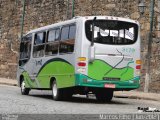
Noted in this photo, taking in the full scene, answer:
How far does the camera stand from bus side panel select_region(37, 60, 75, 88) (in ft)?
57.9

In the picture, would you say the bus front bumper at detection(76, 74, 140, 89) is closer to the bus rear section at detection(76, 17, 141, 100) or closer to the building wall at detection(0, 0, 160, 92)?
the bus rear section at detection(76, 17, 141, 100)

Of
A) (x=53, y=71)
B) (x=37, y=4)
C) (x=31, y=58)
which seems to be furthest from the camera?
(x=37, y=4)

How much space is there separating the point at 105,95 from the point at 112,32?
2.72m

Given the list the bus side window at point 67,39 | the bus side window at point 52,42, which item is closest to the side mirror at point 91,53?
the bus side window at point 67,39

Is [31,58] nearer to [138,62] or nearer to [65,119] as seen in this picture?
[138,62]

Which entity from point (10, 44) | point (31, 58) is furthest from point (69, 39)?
point (10, 44)

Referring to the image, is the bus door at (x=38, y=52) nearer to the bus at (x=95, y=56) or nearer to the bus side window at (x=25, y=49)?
the bus side window at (x=25, y=49)

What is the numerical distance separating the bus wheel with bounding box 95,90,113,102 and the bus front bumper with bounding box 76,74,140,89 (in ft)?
4.44

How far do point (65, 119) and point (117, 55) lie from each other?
6484 mm

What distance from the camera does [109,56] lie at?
57.2 ft

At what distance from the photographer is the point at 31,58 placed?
21297mm

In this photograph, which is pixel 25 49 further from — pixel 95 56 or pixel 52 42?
pixel 95 56

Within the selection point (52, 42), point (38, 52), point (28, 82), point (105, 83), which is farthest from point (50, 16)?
point (105, 83)

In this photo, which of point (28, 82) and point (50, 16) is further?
point (50, 16)
